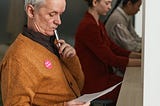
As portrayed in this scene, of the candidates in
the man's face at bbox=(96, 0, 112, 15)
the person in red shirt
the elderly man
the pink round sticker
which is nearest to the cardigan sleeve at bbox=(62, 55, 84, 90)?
the elderly man

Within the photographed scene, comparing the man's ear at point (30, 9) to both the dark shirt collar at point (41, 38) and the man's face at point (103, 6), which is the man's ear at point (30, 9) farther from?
the man's face at point (103, 6)

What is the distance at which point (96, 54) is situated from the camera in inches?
70.0

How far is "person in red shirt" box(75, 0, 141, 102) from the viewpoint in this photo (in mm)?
1746

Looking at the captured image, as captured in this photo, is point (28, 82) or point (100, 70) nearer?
point (28, 82)

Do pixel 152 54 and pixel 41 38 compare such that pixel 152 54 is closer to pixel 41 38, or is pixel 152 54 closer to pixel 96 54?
pixel 41 38

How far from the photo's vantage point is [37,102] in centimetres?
113

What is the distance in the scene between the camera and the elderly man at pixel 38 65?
1030 millimetres

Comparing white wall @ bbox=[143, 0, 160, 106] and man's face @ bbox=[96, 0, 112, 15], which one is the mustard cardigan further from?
man's face @ bbox=[96, 0, 112, 15]

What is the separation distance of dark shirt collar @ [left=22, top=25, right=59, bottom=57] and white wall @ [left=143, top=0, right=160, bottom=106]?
405 mm

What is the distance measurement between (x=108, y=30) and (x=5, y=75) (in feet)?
3.55

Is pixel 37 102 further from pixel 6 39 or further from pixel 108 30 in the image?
pixel 6 39

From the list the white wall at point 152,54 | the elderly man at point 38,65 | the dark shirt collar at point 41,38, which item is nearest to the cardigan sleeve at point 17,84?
the elderly man at point 38,65

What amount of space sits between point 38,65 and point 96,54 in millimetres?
725

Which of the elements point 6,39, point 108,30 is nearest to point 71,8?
point 6,39
